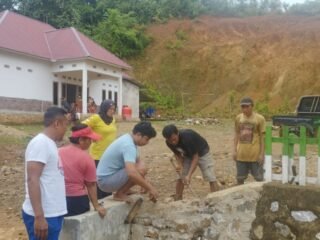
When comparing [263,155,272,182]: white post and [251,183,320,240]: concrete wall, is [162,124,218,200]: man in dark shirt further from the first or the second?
[251,183,320,240]: concrete wall

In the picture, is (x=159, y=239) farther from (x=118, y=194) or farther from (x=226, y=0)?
(x=226, y=0)

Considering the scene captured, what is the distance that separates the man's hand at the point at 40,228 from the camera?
323 centimetres

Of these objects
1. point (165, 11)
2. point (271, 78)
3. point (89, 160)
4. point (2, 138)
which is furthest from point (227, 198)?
point (165, 11)

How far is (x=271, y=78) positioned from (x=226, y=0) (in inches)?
798

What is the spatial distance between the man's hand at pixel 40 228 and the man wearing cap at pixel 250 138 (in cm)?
318

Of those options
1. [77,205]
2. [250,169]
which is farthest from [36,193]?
[250,169]

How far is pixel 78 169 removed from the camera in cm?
404

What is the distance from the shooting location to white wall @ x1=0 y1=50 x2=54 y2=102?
1948cm

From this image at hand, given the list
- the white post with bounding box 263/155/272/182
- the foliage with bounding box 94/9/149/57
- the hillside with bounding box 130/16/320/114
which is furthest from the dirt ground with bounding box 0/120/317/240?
the foliage with bounding box 94/9/149/57

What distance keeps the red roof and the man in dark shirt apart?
15570 millimetres

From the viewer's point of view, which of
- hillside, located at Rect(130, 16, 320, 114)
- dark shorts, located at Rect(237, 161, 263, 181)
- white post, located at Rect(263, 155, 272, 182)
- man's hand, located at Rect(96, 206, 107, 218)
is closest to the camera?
man's hand, located at Rect(96, 206, 107, 218)

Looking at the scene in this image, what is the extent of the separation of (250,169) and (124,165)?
2.00 meters

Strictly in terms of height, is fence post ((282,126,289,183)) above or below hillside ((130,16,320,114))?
below

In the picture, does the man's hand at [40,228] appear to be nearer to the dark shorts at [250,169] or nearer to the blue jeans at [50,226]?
the blue jeans at [50,226]
